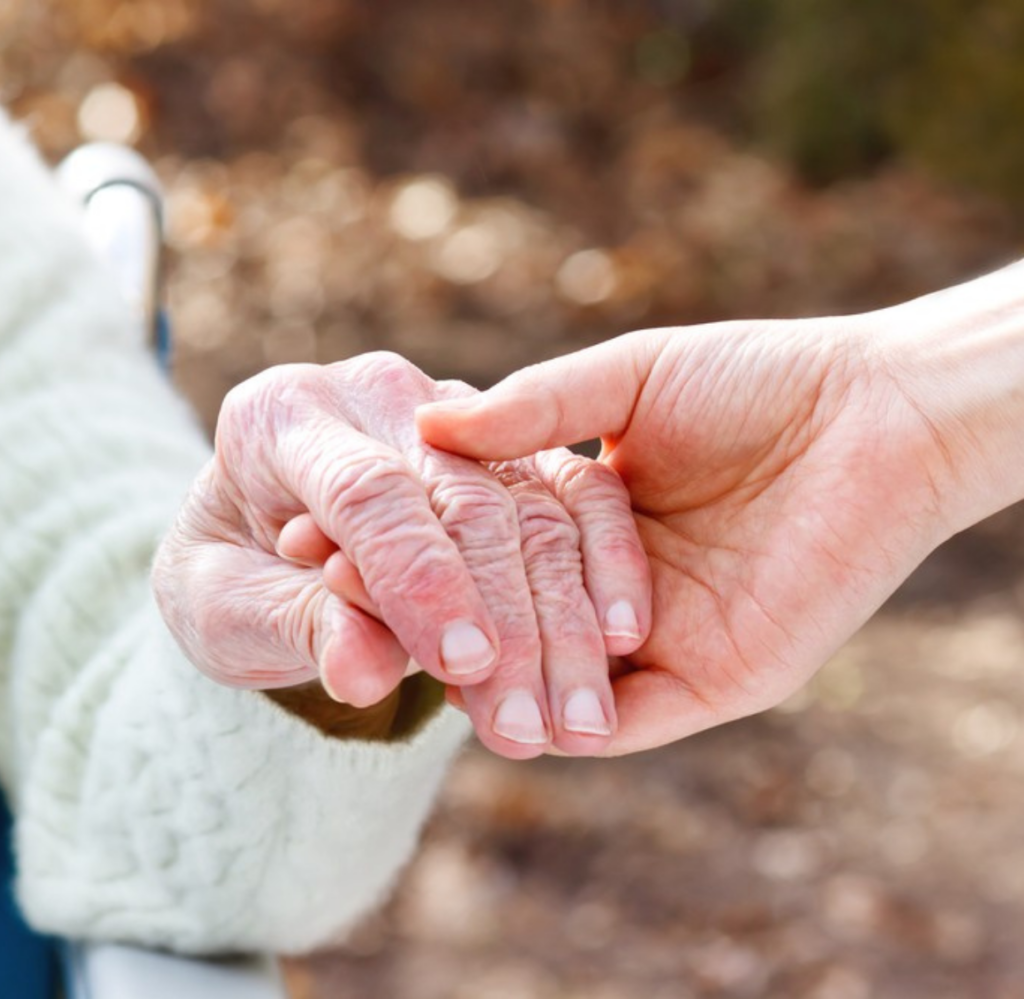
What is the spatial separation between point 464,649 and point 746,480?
1.13 ft

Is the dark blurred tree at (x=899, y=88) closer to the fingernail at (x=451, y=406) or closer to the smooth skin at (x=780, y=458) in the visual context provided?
the smooth skin at (x=780, y=458)

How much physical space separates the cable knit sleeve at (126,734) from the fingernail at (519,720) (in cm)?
18

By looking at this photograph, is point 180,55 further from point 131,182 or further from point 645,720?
point 645,720

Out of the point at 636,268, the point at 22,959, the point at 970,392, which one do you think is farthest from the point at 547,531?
the point at 636,268

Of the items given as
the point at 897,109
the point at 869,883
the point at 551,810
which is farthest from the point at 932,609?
the point at 897,109

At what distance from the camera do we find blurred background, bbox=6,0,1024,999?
98.9 inches

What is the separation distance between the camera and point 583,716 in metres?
0.98

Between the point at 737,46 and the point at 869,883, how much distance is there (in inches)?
129

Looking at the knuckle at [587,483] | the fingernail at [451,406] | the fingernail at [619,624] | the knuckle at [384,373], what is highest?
the knuckle at [384,373]

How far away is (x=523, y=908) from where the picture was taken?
2.54 m

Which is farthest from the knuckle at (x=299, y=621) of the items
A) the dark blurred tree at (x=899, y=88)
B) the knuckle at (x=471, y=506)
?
the dark blurred tree at (x=899, y=88)

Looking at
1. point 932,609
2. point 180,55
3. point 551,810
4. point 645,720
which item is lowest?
point 932,609

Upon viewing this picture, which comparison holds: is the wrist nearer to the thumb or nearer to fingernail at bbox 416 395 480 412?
the thumb

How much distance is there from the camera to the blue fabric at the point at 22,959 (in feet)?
4.32
